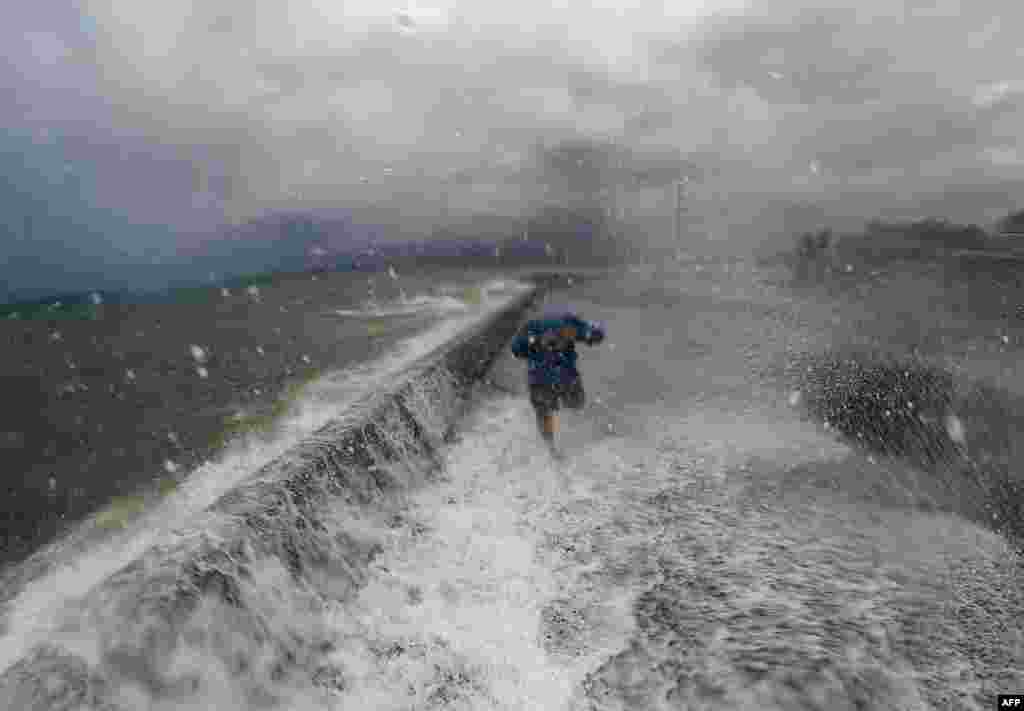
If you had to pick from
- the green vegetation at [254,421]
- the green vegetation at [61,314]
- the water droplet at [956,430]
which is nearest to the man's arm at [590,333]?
the green vegetation at [254,421]

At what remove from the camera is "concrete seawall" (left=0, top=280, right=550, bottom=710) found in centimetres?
407

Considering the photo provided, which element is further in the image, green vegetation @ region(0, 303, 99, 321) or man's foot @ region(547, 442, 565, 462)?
green vegetation @ region(0, 303, 99, 321)

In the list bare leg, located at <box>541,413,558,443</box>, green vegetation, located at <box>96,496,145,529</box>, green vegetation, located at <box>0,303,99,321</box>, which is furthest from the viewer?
green vegetation, located at <box>0,303,99,321</box>

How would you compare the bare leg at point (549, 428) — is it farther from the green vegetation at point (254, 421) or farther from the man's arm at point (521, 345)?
the green vegetation at point (254, 421)

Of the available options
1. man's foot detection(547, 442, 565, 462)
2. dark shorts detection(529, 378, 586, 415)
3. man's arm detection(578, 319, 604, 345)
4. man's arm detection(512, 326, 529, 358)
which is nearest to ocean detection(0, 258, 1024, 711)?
man's foot detection(547, 442, 565, 462)

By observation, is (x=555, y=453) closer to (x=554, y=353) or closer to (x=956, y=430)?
(x=554, y=353)

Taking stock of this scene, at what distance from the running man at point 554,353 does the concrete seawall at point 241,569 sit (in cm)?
224

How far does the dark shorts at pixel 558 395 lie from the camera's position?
9.51m

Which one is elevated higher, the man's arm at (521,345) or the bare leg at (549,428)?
the man's arm at (521,345)

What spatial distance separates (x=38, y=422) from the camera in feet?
45.0

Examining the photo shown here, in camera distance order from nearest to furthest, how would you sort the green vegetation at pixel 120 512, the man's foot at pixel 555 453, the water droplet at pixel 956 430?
1. the green vegetation at pixel 120 512
2. the man's foot at pixel 555 453
3. the water droplet at pixel 956 430

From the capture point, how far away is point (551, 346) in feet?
30.5

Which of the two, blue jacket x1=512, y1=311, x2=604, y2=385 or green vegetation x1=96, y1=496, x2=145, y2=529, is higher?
blue jacket x1=512, y1=311, x2=604, y2=385

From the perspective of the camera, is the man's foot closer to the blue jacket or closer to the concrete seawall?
the blue jacket
